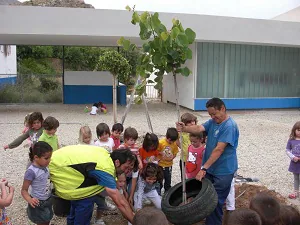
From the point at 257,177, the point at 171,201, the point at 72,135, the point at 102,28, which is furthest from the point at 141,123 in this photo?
the point at 171,201

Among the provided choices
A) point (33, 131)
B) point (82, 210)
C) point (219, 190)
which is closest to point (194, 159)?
point (219, 190)

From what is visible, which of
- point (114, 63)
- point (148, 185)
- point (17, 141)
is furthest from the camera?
point (114, 63)

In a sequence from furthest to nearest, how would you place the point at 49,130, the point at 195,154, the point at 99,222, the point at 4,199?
the point at 49,130, the point at 195,154, the point at 99,222, the point at 4,199

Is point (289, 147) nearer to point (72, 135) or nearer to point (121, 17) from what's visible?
point (72, 135)

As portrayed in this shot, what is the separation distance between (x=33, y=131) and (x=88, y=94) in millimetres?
11886

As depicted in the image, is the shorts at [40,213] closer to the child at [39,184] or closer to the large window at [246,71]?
the child at [39,184]

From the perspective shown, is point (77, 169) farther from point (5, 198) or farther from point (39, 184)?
point (5, 198)

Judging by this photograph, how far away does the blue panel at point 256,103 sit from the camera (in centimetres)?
1323

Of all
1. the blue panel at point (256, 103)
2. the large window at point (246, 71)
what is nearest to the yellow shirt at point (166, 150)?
the blue panel at point (256, 103)

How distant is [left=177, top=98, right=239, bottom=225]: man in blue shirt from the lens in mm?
3197

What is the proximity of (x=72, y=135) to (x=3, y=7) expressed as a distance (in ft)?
16.7

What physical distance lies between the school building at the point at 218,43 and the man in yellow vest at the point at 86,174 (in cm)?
888

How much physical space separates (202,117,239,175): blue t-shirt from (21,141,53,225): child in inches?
61.5

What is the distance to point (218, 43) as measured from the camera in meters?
13.2
